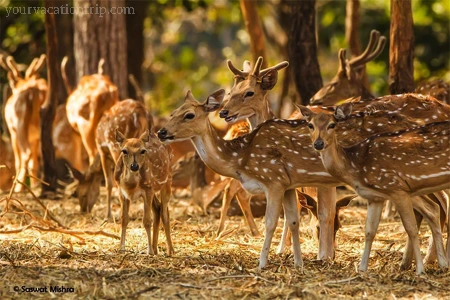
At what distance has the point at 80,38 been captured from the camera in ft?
48.6

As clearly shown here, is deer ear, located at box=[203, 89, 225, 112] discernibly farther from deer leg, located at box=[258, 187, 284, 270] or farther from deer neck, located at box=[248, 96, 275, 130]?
deer neck, located at box=[248, 96, 275, 130]

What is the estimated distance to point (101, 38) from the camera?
1479 centimetres

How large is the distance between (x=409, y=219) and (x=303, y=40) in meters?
5.47

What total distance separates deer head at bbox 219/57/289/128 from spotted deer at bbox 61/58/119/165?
151 inches

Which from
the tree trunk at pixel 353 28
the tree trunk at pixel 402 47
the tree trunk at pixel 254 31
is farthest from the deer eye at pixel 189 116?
the tree trunk at pixel 353 28

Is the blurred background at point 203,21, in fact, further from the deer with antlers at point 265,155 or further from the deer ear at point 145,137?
the deer with antlers at point 265,155

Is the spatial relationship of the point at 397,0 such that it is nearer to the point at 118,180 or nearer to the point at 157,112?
the point at 118,180

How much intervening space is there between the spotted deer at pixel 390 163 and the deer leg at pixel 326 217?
834mm

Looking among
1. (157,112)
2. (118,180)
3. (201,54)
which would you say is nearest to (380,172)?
(118,180)

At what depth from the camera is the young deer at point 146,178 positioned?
351 inches

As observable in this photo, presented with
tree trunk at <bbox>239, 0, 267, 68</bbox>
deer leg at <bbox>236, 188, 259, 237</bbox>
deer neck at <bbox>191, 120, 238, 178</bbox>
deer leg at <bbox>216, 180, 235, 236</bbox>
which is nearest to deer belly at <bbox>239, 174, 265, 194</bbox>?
deer neck at <bbox>191, 120, 238, 178</bbox>

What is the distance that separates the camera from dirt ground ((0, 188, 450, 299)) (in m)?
7.28

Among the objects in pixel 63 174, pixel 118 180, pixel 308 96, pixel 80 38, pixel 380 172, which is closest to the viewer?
pixel 380 172

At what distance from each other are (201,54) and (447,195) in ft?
92.5
